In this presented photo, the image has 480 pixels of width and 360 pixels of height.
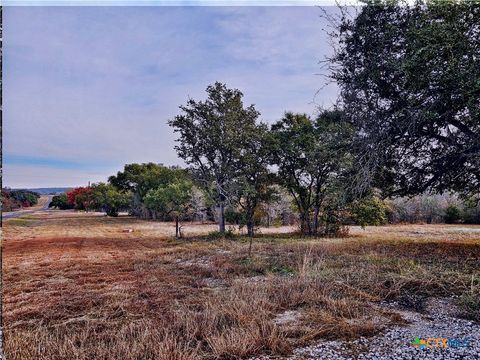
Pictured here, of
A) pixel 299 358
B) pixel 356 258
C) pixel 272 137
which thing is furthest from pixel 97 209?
pixel 299 358

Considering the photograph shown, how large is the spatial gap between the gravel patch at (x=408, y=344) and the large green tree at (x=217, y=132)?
1365cm

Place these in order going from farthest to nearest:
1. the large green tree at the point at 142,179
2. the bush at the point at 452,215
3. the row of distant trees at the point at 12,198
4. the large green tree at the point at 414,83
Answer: the large green tree at the point at 142,179 → the bush at the point at 452,215 → the row of distant trees at the point at 12,198 → the large green tree at the point at 414,83

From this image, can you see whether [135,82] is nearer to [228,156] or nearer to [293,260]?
[293,260]

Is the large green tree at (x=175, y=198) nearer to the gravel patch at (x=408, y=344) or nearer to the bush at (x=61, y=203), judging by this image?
the gravel patch at (x=408, y=344)

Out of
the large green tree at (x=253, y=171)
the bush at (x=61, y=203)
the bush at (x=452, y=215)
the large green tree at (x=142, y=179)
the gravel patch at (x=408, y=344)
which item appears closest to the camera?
the gravel patch at (x=408, y=344)

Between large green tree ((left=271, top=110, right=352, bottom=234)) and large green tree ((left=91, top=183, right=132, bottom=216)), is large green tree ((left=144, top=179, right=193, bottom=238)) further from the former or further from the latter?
large green tree ((left=91, top=183, right=132, bottom=216))

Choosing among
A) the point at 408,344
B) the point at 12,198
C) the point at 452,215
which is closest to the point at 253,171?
the point at 12,198

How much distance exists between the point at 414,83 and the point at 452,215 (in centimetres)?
2695

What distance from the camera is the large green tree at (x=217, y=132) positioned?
56.6 feet

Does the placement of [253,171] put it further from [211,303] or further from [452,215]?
[452,215]

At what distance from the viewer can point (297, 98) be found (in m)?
8.94

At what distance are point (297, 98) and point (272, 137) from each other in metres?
8.63

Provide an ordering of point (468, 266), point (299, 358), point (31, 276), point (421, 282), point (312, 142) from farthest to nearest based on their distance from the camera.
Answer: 1. point (312, 142)
2. point (31, 276)
3. point (468, 266)
4. point (421, 282)
5. point (299, 358)

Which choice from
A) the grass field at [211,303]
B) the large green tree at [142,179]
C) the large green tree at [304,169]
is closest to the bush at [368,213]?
the large green tree at [304,169]
